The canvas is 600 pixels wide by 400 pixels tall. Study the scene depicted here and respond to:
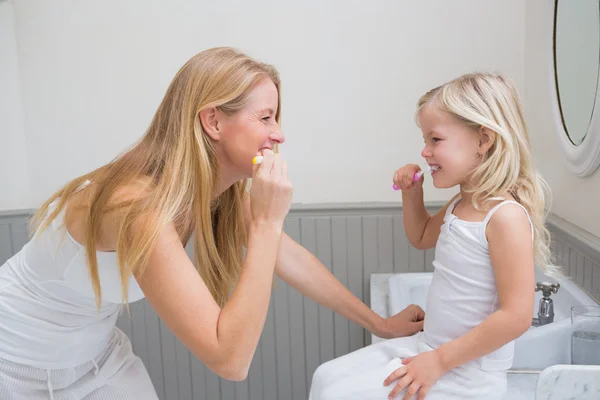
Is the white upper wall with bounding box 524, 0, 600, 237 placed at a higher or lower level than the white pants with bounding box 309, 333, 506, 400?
higher

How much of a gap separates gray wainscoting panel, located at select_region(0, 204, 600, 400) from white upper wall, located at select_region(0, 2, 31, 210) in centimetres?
10

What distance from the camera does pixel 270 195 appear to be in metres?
1.04

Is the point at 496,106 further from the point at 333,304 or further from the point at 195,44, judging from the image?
the point at 195,44

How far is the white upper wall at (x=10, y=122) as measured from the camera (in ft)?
7.15

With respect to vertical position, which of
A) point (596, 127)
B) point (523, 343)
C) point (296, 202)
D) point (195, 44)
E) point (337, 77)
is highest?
point (195, 44)

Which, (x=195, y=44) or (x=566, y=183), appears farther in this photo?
(x=195, y=44)

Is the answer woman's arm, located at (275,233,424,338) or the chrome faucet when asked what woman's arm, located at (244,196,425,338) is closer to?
woman's arm, located at (275,233,424,338)

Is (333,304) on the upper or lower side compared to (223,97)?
lower

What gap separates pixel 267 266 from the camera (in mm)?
1010

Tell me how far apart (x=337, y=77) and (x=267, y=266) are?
120 centimetres

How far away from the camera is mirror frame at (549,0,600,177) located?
4.40 feet

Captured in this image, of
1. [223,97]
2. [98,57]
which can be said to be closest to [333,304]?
[223,97]

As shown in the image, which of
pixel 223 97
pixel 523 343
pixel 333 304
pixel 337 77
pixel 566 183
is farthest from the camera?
pixel 337 77

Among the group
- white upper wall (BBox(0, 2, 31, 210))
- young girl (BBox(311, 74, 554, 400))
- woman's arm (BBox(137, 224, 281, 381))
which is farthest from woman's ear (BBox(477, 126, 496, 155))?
white upper wall (BBox(0, 2, 31, 210))
